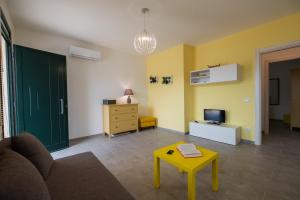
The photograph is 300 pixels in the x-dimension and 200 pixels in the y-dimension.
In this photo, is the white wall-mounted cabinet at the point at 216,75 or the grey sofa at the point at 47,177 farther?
→ the white wall-mounted cabinet at the point at 216,75

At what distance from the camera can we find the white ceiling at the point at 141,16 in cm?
233

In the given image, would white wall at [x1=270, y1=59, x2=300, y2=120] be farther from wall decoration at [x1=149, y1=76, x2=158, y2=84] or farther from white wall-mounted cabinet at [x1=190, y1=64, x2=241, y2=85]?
wall decoration at [x1=149, y1=76, x2=158, y2=84]

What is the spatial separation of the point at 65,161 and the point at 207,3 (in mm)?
3067

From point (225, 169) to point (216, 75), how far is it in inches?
89.2

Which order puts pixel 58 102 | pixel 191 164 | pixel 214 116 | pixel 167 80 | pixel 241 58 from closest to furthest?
pixel 191 164, pixel 58 102, pixel 241 58, pixel 214 116, pixel 167 80

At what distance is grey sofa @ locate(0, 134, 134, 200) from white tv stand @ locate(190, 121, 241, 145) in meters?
2.95

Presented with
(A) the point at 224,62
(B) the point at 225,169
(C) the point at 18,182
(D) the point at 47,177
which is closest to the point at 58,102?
(D) the point at 47,177

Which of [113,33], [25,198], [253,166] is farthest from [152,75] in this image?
[25,198]

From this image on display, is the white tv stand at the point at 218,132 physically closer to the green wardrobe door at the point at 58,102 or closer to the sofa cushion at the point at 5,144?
the green wardrobe door at the point at 58,102

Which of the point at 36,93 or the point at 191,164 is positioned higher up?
the point at 36,93

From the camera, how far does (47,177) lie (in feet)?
4.44

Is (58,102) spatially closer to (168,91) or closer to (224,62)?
(168,91)

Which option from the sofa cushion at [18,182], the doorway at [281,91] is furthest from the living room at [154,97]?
the doorway at [281,91]

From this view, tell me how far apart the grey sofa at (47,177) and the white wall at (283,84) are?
7.50 metres
